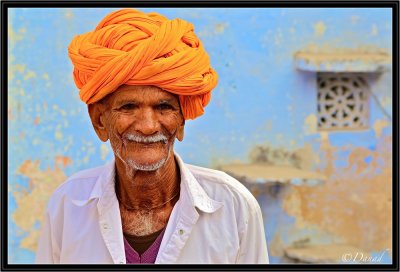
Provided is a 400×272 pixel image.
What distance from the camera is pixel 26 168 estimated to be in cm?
814

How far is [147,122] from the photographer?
376cm

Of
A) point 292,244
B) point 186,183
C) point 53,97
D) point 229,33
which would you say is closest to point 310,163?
point 292,244

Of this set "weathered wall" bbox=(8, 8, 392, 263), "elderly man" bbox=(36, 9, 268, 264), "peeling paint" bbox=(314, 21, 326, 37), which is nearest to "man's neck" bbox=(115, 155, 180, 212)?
"elderly man" bbox=(36, 9, 268, 264)

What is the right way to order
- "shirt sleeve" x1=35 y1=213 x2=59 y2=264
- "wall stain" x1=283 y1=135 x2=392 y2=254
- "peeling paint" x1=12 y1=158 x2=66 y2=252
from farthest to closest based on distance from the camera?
1. "wall stain" x1=283 y1=135 x2=392 y2=254
2. "peeling paint" x1=12 y1=158 x2=66 y2=252
3. "shirt sleeve" x1=35 y1=213 x2=59 y2=264

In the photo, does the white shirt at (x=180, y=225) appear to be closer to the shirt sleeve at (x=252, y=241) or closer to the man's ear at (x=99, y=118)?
the shirt sleeve at (x=252, y=241)

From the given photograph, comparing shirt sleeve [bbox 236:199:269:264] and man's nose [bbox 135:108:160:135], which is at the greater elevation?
man's nose [bbox 135:108:160:135]

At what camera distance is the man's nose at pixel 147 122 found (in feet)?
12.3

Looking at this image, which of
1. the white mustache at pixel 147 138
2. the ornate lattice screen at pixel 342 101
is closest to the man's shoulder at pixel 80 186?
the white mustache at pixel 147 138

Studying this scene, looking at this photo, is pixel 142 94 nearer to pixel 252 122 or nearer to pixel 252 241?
pixel 252 241

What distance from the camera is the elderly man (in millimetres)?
3787

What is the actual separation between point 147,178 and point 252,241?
0.41 m

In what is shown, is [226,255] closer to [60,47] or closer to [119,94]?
[119,94]

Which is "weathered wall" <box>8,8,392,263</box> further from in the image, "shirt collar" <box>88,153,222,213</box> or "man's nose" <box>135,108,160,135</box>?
"man's nose" <box>135,108,160,135</box>

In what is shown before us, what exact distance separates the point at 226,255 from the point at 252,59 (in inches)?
175
